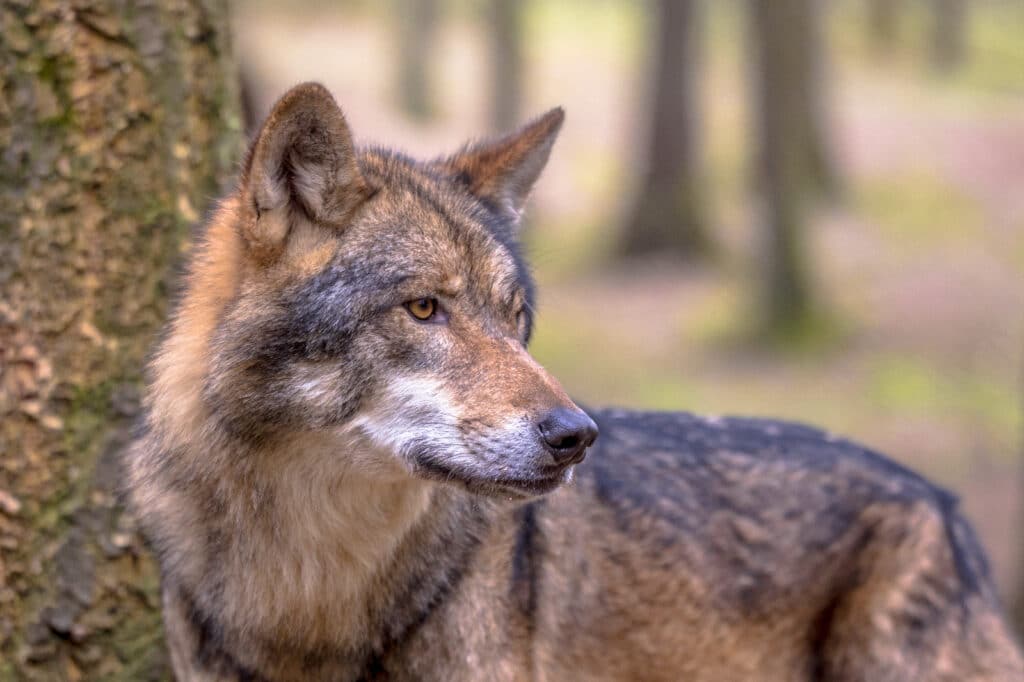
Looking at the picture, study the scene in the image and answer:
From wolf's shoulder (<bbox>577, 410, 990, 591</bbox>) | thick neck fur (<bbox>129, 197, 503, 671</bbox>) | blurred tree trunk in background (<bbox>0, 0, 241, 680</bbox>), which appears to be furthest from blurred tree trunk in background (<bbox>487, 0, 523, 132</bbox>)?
thick neck fur (<bbox>129, 197, 503, 671</bbox>)

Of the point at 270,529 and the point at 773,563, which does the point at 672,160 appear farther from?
the point at 270,529

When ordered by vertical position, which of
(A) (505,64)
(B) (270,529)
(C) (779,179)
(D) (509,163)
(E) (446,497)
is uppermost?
(A) (505,64)

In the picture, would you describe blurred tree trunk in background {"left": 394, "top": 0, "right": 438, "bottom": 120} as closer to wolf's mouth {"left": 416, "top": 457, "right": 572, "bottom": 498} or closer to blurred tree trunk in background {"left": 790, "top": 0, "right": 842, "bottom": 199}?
blurred tree trunk in background {"left": 790, "top": 0, "right": 842, "bottom": 199}

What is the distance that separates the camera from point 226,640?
445cm

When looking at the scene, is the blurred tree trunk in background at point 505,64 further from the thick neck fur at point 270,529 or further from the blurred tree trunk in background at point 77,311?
the thick neck fur at point 270,529

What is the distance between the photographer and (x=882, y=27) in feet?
153

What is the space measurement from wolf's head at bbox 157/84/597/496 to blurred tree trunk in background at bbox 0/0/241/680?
1402mm

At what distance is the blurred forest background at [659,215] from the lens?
17.7 ft

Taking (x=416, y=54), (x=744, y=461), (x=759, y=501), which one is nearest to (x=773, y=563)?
(x=759, y=501)

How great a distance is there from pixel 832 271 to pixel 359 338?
58.7 feet

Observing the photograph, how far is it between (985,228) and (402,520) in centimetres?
2289

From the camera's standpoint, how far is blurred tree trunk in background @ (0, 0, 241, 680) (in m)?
5.30

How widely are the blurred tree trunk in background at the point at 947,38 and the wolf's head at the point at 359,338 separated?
45.4 meters

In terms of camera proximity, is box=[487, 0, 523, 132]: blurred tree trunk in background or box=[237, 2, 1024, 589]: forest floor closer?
box=[237, 2, 1024, 589]: forest floor
